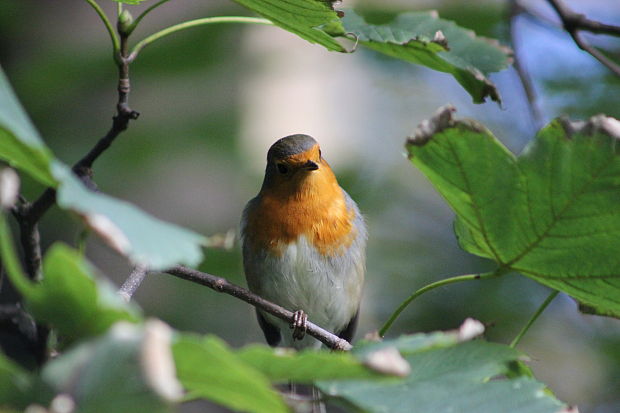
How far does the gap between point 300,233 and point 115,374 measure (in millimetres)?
2014

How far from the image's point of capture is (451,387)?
99 centimetres

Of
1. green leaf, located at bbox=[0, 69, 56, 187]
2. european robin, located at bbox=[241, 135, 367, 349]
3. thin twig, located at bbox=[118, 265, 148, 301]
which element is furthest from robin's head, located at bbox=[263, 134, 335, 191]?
green leaf, located at bbox=[0, 69, 56, 187]

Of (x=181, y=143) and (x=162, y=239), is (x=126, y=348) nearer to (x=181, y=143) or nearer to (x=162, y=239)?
(x=162, y=239)

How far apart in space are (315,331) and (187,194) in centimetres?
275

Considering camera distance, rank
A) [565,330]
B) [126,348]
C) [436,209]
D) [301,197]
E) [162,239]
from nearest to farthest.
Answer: [126,348], [162,239], [301,197], [565,330], [436,209]

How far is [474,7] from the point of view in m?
3.70

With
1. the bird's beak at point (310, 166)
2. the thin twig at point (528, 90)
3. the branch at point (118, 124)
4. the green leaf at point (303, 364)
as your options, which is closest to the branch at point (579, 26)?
the thin twig at point (528, 90)

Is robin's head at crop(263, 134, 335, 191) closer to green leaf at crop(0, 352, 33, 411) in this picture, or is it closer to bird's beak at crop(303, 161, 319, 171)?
bird's beak at crop(303, 161, 319, 171)

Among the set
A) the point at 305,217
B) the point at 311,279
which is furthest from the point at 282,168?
the point at 311,279

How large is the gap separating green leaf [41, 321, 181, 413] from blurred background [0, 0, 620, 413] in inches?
103

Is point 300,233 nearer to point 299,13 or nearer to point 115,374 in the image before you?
point 299,13

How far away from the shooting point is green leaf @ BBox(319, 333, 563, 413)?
0.91 m

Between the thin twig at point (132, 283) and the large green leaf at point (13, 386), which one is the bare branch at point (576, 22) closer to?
the thin twig at point (132, 283)

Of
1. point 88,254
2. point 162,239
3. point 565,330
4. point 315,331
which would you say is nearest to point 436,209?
point 565,330
